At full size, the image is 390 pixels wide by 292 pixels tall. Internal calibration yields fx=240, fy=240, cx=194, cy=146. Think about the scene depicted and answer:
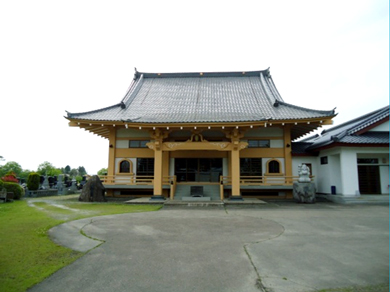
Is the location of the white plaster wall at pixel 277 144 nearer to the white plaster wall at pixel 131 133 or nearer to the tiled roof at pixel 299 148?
the tiled roof at pixel 299 148

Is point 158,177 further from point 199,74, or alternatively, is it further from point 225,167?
point 199,74

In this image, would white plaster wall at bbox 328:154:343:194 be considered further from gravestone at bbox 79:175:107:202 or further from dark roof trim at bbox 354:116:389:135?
gravestone at bbox 79:175:107:202

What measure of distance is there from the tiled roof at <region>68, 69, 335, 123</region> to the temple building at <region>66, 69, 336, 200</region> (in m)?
0.07

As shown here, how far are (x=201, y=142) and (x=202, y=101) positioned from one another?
17.8 feet

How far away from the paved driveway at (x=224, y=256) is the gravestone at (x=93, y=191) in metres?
6.61

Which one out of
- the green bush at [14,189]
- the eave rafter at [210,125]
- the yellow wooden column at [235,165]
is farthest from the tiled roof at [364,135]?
the green bush at [14,189]

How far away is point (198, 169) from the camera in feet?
55.6

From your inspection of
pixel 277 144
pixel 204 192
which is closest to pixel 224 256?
pixel 204 192

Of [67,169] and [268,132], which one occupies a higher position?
[268,132]

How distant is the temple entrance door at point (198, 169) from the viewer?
1688cm

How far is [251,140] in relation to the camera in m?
17.0

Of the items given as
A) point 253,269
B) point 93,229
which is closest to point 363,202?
point 253,269

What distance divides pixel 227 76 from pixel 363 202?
49.0ft

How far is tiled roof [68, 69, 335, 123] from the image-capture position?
15002mm
